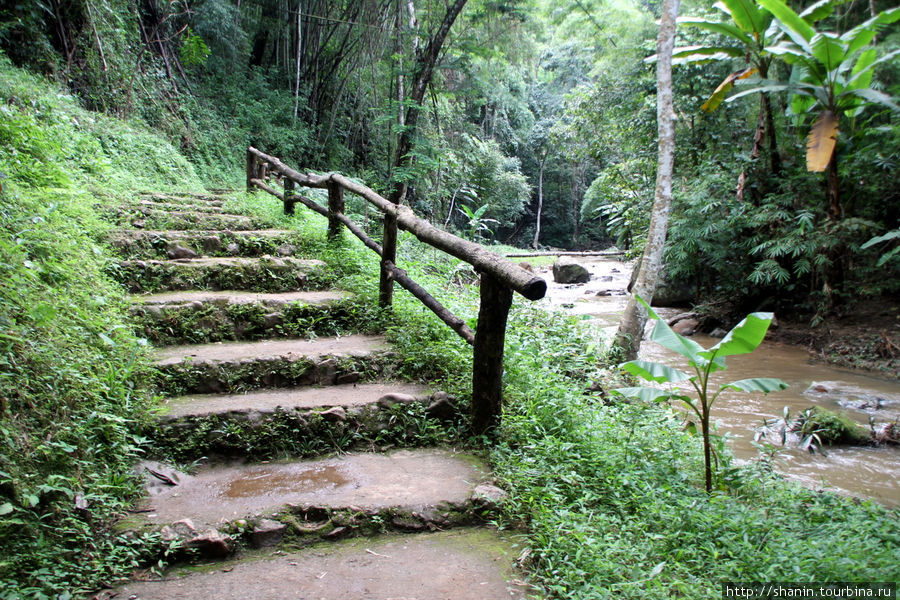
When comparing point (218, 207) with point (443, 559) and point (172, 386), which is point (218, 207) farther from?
point (443, 559)

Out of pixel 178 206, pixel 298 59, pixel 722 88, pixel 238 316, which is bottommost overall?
A: pixel 238 316

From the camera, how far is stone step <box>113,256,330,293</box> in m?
3.97

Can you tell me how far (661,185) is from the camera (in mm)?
6340

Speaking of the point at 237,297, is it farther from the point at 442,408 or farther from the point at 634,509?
the point at 634,509

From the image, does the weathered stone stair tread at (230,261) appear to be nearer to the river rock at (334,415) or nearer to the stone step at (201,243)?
the stone step at (201,243)

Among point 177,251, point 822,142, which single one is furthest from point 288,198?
point 822,142

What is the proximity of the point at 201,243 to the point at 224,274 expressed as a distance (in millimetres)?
709

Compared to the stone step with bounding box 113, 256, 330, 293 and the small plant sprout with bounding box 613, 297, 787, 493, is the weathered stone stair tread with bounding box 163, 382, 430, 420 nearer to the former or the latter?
the small plant sprout with bounding box 613, 297, 787, 493

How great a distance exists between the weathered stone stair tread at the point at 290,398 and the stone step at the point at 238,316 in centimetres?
71

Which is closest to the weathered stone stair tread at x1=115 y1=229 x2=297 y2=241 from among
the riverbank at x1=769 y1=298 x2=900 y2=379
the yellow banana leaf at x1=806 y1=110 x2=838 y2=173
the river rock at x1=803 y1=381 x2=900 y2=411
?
the river rock at x1=803 y1=381 x2=900 y2=411

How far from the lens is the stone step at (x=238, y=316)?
3.43 meters

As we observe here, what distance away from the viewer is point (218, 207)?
20.4 ft

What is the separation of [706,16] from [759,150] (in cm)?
300

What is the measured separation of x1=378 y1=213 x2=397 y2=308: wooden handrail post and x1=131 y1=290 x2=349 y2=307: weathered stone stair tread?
0.32 metres
